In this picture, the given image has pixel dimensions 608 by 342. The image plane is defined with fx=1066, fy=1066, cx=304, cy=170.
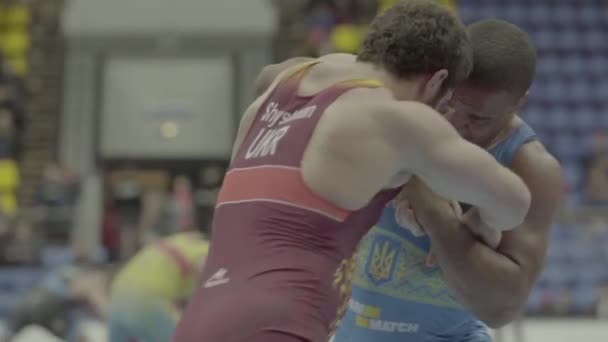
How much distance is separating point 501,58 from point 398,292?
0.70 meters

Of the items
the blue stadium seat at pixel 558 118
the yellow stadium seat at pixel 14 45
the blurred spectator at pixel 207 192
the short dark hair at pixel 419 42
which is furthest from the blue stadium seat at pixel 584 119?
the short dark hair at pixel 419 42

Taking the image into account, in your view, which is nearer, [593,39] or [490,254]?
[490,254]

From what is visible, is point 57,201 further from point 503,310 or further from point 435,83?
point 435,83

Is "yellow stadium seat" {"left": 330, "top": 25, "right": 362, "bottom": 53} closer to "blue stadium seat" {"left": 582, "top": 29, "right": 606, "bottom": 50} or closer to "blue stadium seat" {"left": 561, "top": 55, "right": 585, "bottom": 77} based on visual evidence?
"blue stadium seat" {"left": 561, "top": 55, "right": 585, "bottom": 77}

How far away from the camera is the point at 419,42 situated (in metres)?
2.19

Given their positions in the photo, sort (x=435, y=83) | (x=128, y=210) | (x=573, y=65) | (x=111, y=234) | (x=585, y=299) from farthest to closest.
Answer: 1. (x=573, y=65)
2. (x=128, y=210)
3. (x=111, y=234)
4. (x=585, y=299)
5. (x=435, y=83)

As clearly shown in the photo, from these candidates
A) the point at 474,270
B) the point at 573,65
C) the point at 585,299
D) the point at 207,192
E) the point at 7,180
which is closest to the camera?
the point at 474,270

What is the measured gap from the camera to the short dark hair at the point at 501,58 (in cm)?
258

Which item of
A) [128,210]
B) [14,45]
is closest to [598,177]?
[128,210]

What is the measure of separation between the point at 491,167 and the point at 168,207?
8.47 m

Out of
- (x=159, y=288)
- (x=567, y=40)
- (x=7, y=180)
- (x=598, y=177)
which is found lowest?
(x=7, y=180)

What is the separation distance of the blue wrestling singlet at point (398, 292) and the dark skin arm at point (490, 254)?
218 millimetres

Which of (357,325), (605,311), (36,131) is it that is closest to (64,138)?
(36,131)

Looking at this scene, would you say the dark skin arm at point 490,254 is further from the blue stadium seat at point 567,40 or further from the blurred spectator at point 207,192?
the blue stadium seat at point 567,40
